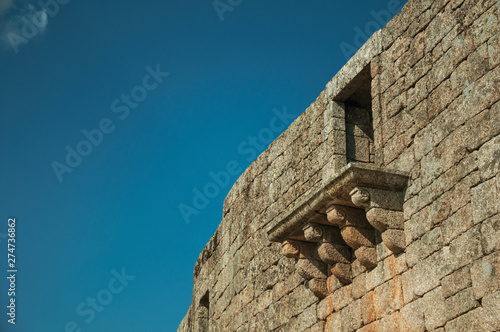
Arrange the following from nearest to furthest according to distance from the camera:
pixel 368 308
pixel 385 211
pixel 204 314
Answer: pixel 385 211 < pixel 368 308 < pixel 204 314

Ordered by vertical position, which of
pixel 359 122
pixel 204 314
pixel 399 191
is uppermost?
pixel 359 122

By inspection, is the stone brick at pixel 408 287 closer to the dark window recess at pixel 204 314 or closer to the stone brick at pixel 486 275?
the stone brick at pixel 486 275

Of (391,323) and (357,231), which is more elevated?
(357,231)

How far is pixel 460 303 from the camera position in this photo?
177 inches

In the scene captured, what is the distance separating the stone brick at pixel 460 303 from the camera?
174 inches

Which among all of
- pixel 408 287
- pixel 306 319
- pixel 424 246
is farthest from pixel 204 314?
pixel 424 246

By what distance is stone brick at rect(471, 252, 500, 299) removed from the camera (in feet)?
14.0

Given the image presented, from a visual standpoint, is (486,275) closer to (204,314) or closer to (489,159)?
(489,159)

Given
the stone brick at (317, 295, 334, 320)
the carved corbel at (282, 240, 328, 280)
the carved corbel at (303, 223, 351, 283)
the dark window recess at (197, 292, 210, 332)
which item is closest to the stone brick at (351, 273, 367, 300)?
the carved corbel at (303, 223, 351, 283)

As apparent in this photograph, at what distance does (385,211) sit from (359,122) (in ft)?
5.52

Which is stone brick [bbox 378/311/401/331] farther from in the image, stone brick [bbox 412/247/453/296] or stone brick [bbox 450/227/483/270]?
stone brick [bbox 450/227/483/270]

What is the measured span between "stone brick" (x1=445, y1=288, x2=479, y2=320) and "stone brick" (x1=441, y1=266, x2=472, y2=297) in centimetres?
3

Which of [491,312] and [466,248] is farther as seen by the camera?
[466,248]

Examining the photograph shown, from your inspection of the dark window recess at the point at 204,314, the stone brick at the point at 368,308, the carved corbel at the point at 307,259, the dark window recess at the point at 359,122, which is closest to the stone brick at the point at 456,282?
the stone brick at the point at 368,308
